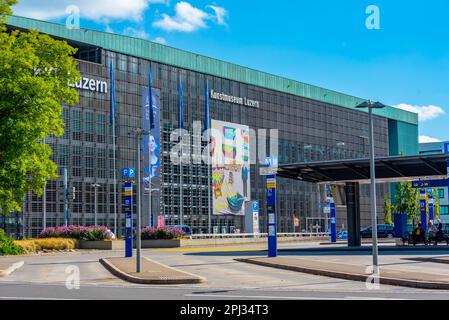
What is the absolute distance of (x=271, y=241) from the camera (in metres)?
33.1

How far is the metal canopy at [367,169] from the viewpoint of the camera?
4144 centimetres

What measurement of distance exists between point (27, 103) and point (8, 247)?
38.9ft

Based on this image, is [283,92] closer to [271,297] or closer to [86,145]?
[86,145]

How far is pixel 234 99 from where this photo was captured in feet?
347

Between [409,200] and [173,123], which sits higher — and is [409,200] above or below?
below

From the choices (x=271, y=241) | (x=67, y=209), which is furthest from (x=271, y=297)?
(x=67, y=209)

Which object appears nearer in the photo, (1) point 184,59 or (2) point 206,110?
(1) point 184,59

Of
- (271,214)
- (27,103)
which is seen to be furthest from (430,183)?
(27,103)

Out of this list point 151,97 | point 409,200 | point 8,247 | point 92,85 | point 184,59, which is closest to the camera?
point 8,247

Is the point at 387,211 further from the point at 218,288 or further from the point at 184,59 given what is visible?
the point at 218,288

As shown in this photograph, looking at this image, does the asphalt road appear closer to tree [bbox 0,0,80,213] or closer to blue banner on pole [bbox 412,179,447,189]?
tree [bbox 0,0,80,213]

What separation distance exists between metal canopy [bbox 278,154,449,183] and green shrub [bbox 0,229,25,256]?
1794 cm

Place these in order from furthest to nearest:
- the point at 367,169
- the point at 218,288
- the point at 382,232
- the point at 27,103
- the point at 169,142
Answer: the point at 169,142, the point at 382,232, the point at 367,169, the point at 27,103, the point at 218,288

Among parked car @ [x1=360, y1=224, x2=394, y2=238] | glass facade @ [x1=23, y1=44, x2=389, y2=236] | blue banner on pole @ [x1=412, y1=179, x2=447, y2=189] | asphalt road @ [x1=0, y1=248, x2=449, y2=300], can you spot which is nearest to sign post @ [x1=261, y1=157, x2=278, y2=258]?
asphalt road @ [x1=0, y1=248, x2=449, y2=300]
